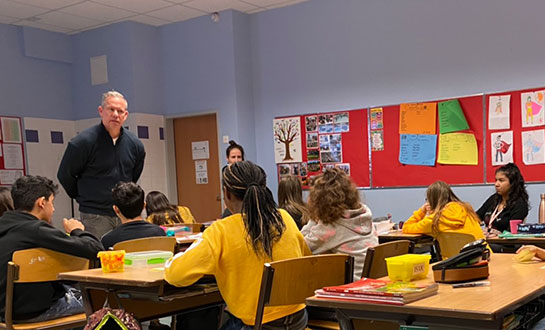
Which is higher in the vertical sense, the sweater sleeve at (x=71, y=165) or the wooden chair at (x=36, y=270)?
the sweater sleeve at (x=71, y=165)

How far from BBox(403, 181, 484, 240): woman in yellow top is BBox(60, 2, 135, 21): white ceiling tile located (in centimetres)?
440

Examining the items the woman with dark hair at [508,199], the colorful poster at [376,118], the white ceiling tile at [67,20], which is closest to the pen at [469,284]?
the woman with dark hair at [508,199]

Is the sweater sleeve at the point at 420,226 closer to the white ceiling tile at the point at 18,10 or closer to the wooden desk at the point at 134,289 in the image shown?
the wooden desk at the point at 134,289

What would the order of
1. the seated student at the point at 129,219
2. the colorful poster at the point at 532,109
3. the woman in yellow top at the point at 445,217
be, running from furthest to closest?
1. the colorful poster at the point at 532,109
2. the woman in yellow top at the point at 445,217
3. the seated student at the point at 129,219

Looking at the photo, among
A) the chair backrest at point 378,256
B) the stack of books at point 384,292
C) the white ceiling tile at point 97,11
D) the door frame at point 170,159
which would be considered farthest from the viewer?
the door frame at point 170,159

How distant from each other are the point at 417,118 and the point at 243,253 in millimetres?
4505

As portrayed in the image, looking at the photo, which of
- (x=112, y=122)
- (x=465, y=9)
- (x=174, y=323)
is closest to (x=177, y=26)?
(x=465, y=9)

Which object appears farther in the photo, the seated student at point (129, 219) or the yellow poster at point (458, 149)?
the yellow poster at point (458, 149)

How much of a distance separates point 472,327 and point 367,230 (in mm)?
1409

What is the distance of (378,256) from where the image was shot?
260 cm

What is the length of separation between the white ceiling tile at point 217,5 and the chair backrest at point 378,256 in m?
4.81

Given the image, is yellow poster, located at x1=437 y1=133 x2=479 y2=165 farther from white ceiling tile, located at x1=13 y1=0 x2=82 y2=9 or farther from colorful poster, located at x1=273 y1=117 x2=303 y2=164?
white ceiling tile, located at x1=13 y1=0 x2=82 y2=9

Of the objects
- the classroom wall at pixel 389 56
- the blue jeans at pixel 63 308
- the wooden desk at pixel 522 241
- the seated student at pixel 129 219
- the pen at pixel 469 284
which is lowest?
the blue jeans at pixel 63 308

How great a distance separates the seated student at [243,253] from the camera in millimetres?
2133
